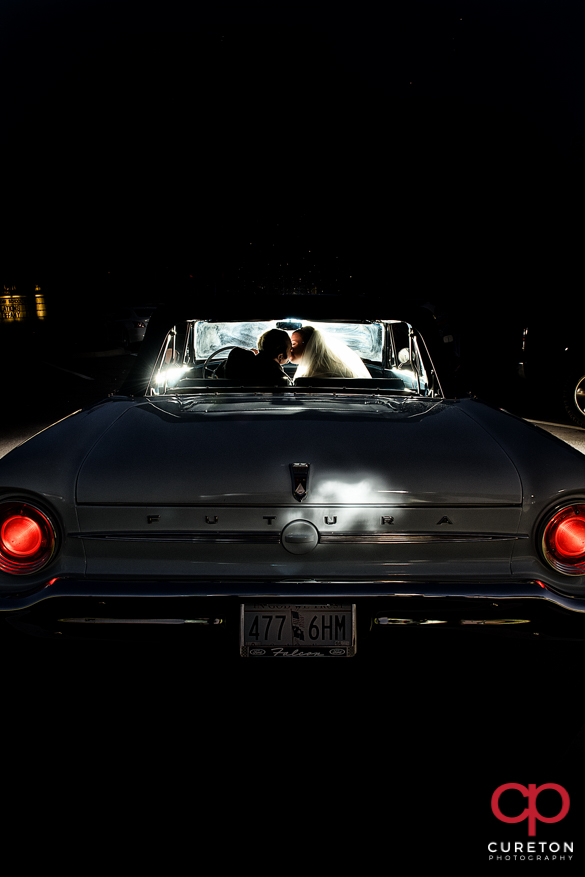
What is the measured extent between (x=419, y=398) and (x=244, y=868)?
208cm

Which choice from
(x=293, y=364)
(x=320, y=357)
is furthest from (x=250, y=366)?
(x=293, y=364)

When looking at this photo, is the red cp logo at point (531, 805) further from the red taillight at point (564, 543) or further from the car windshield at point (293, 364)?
the car windshield at point (293, 364)

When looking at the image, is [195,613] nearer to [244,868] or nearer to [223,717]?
[223,717]

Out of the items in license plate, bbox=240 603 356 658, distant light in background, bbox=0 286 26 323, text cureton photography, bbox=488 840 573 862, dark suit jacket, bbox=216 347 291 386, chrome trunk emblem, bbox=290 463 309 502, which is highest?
chrome trunk emblem, bbox=290 463 309 502

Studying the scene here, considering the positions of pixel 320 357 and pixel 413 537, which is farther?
pixel 320 357

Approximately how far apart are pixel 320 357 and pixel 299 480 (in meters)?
1.97

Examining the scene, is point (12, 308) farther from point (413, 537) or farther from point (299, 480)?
point (413, 537)

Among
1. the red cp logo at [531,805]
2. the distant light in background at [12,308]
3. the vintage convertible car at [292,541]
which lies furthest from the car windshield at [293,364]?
the distant light in background at [12,308]

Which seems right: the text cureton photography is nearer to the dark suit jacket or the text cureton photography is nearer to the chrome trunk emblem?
the chrome trunk emblem

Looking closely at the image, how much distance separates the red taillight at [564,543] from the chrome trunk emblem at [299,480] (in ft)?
2.46

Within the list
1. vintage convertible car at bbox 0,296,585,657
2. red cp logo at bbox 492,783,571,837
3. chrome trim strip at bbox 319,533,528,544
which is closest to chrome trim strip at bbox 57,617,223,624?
vintage convertible car at bbox 0,296,585,657

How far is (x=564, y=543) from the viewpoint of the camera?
2438mm

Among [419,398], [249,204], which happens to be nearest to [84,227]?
[249,204]

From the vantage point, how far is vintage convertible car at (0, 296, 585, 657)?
7.58ft
